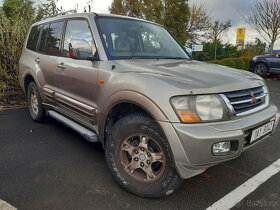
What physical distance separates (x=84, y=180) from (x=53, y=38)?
2.22 m

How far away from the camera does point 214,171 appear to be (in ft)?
8.98

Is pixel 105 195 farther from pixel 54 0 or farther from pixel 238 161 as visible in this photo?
pixel 54 0

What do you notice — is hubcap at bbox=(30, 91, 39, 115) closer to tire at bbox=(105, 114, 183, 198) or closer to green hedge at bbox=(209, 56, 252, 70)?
tire at bbox=(105, 114, 183, 198)

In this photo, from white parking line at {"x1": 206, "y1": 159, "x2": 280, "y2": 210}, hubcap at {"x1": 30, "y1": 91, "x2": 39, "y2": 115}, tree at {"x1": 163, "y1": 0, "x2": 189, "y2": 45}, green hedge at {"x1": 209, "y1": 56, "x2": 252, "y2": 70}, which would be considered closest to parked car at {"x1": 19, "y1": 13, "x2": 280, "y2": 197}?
white parking line at {"x1": 206, "y1": 159, "x2": 280, "y2": 210}

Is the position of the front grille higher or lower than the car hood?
lower

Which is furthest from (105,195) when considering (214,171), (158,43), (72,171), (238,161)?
(158,43)

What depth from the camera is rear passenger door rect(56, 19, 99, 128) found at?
2.62 m

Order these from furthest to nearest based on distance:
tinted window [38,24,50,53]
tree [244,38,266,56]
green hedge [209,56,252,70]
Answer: tree [244,38,266,56]
green hedge [209,56,252,70]
tinted window [38,24,50,53]

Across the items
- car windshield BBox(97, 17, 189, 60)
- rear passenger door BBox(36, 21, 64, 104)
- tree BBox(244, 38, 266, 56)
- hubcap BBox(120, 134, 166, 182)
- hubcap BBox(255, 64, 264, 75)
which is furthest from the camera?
tree BBox(244, 38, 266, 56)

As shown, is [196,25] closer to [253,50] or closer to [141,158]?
[253,50]

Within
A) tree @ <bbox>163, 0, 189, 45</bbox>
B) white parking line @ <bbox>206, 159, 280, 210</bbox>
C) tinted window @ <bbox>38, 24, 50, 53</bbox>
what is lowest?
white parking line @ <bbox>206, 159, 280, 210</bbox>

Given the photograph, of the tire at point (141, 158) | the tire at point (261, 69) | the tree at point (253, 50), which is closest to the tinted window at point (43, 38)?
the tire at point (141, 158)

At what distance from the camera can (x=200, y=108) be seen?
189 centimetres

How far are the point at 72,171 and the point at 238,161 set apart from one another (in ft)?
6.59
